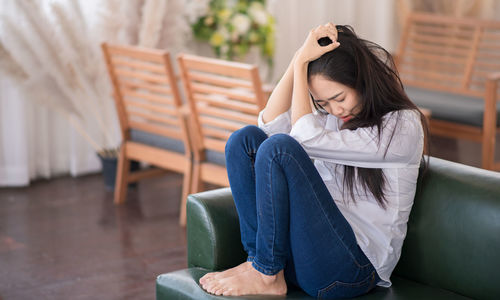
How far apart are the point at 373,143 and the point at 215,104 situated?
136 cm

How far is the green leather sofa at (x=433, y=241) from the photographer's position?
1.70m

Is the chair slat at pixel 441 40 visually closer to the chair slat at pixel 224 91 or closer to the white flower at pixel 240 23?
the white flower at pixel 240 23

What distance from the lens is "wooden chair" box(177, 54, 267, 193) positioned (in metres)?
2.80

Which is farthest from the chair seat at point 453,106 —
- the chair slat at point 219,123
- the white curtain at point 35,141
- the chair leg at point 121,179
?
the chair leg at point 121,179

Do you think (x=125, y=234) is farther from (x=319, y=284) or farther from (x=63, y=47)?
(x=319, y=284)

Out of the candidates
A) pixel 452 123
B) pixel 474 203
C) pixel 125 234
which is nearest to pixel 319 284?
pixel 474 203

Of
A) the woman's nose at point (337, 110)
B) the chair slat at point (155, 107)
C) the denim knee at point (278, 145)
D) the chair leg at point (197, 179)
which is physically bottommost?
the chair leg at point (197, 179)

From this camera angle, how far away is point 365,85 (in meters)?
1.78

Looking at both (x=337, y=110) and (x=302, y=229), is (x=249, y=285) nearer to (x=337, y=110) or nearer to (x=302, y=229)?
(x=302, y=229)

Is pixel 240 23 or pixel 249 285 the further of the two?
pixel 240 23

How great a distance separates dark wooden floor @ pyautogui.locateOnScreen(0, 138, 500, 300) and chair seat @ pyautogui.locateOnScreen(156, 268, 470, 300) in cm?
62

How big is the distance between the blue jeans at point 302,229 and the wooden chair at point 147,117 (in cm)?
147

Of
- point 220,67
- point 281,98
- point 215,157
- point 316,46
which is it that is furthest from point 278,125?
point 215,157

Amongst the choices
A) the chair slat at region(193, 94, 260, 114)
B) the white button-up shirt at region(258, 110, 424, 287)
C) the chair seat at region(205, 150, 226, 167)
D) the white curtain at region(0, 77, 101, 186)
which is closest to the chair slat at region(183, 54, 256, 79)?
the chair slat at region(193, 94, 260, 114)
